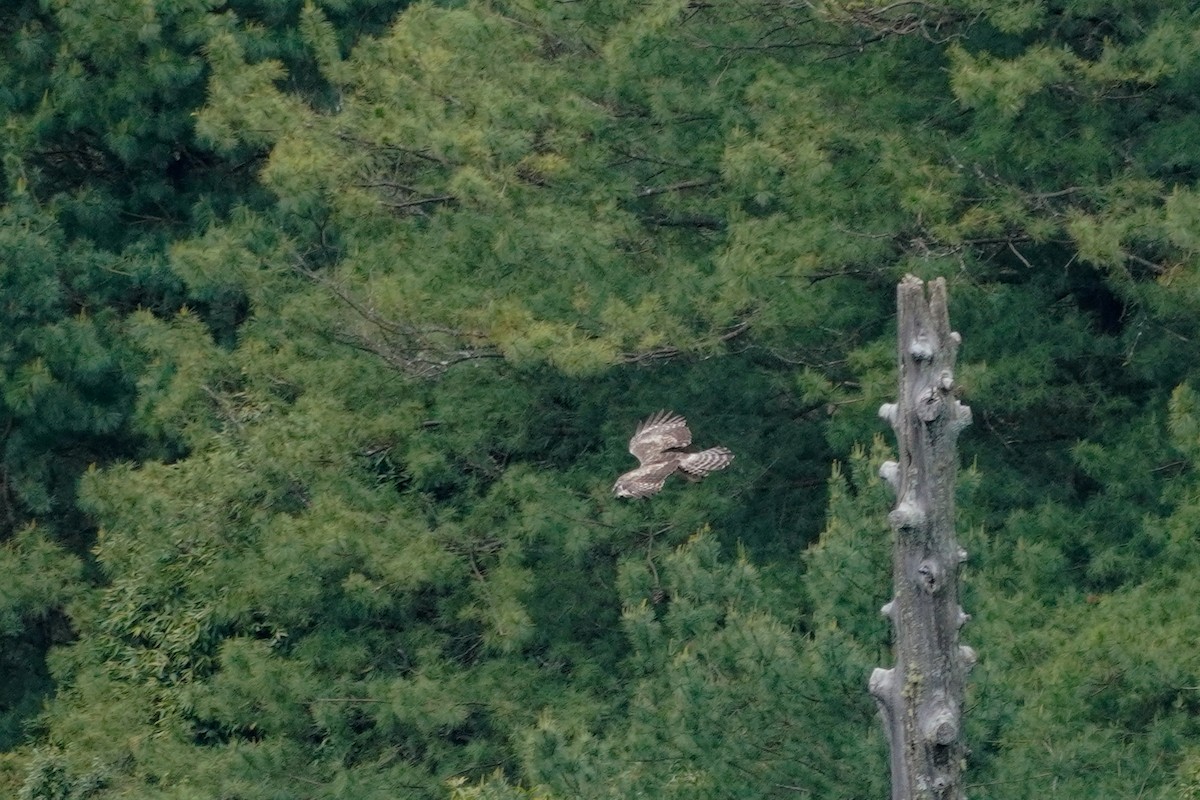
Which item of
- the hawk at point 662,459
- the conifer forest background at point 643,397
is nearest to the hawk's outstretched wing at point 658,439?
the hawk at point 662,459

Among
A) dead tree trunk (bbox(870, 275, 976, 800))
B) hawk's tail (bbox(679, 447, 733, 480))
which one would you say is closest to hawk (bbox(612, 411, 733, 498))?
hawk's tail (bbox(679, 447, 733, 480))

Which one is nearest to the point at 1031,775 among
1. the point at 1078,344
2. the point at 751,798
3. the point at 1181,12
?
the point at 751,798

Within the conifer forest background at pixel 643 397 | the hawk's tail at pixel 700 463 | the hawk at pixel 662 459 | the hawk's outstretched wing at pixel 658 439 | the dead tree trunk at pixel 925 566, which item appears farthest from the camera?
the hawk's outstretched wing at pixel 658 439

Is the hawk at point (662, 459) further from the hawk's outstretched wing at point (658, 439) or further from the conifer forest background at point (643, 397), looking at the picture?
the conifer forest background at point (643, 397)

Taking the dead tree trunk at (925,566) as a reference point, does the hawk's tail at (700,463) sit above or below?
below

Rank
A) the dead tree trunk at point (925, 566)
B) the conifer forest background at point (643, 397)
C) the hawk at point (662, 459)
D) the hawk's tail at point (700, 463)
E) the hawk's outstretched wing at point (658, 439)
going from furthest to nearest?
the hawk's outstretched wing at point (658, 439) < the hawk's tail at point (700, 463) < the hawk at point (662, 459) < the conifer forest background at point (643, 397) < the dead tree trunk at point (925, 566)

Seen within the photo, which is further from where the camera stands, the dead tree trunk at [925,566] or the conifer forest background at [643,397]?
the conifer forest background at [643,397]

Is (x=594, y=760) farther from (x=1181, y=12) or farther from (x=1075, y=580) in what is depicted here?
(x=1181, y=12)
